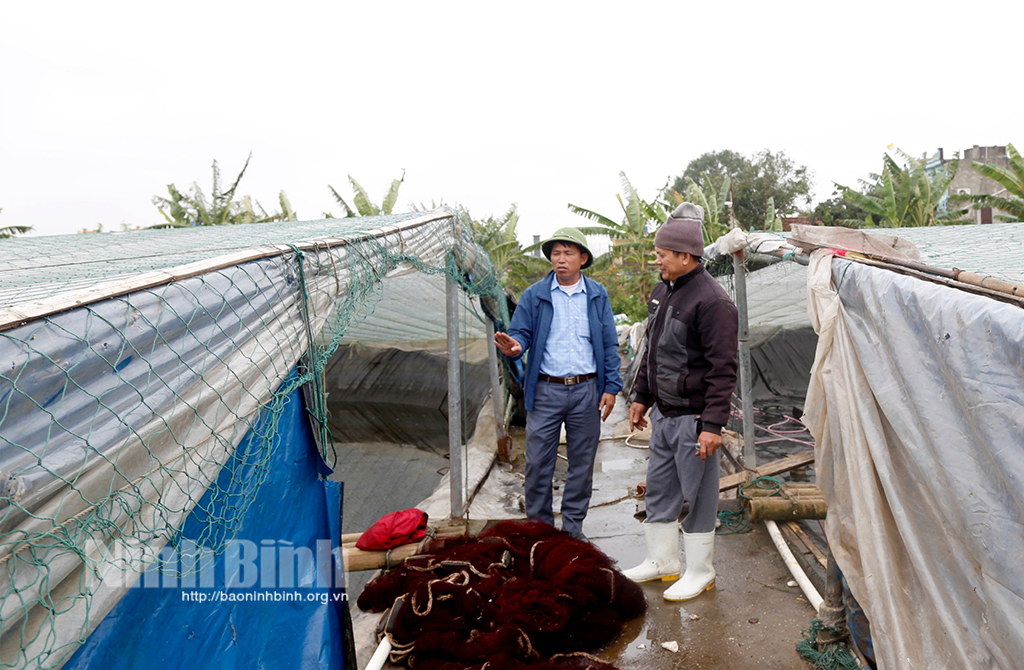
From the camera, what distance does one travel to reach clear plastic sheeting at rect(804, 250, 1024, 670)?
141 cm

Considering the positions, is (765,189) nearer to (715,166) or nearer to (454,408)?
(715,166)

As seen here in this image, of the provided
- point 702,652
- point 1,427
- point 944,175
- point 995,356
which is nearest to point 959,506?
point 995,356

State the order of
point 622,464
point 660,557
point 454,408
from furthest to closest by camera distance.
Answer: point 622,464
point 454,408
point 660,557

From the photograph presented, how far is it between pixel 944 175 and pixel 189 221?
54.8 ft

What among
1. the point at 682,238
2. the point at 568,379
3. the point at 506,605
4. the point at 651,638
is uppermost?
the point at 682,238

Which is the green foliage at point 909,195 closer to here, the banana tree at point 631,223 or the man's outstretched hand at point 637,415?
the banana tree at point 631,223

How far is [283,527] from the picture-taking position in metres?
2.39

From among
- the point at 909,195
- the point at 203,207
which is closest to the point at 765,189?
the point at 909,195

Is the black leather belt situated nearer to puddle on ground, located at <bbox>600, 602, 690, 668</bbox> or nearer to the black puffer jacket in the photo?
the black puffer jacket

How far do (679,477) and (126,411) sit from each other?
2780mm

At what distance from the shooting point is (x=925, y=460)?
5.83 feet

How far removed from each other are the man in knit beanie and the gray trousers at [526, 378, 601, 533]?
51 cm

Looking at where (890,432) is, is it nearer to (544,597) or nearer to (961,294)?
(961,294)

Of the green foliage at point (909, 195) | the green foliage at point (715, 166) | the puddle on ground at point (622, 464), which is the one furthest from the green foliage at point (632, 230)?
the green foliage at point (715, 166)
